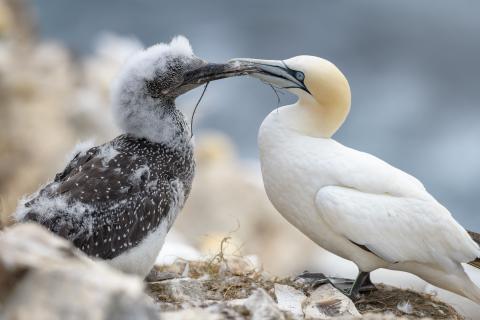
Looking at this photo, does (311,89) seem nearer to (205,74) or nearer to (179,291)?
(205,74)

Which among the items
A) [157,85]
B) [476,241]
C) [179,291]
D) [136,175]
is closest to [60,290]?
[136,175]

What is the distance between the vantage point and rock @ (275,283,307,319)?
5.26 meters

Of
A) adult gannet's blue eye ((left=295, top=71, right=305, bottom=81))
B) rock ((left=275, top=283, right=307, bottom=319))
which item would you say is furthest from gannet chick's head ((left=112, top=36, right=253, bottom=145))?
rock ((left=275, top=283, right=307, bottom=319))

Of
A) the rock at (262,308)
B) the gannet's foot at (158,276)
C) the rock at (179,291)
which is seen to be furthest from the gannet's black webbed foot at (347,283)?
the rock at (262,308)

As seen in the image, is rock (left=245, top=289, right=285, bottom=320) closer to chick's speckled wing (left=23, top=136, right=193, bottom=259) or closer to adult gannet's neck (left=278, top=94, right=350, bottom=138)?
chick's speckled wing (left=23, top=136, right=193, bottom=259)

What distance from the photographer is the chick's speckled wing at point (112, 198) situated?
189 inches

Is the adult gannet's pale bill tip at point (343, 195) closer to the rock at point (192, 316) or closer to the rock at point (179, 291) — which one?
the rock at point (179, 291)

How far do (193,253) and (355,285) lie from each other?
2504 mm

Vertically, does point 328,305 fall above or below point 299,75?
below

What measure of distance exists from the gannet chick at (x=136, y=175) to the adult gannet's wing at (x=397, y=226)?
1.08m

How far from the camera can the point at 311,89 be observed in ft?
19.5

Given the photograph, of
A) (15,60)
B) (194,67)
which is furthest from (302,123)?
(15,60)

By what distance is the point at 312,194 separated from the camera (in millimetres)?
5699

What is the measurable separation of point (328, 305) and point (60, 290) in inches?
114
